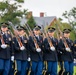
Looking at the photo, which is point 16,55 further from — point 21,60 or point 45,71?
point 45,71

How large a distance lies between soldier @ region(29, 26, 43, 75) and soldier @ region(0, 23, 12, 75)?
1047mm

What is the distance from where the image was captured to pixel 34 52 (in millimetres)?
16156

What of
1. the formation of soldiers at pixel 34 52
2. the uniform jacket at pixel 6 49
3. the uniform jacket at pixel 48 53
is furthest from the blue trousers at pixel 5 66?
the uniform jacket at pixel 48 53

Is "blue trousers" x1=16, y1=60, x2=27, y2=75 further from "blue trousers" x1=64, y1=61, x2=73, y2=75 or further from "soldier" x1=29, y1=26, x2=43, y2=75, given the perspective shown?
"blue trousers" x1=64, y1=61, x2=73, y2=75

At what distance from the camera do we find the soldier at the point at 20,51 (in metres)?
15.6

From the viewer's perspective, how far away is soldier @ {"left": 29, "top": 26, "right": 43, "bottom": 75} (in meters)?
16.1

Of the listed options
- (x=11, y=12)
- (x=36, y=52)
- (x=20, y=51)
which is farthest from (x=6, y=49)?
(x=11, y=12)

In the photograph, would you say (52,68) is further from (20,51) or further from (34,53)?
(20,51)

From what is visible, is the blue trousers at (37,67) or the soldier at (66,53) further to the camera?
the soldier at (66,53)

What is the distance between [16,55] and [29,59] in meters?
0.54

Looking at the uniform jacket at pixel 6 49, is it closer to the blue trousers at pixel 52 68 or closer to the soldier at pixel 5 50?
the soldier at pixel 5 50

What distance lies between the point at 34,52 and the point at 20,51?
58 centimetres

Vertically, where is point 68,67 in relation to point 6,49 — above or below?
below

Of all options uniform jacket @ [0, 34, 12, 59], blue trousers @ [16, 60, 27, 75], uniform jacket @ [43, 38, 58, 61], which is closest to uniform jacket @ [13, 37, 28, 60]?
blue trousers @ [16, 60, 27, 75]
